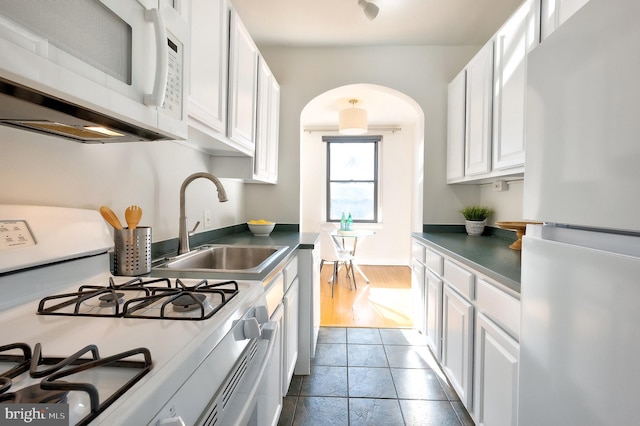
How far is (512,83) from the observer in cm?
182

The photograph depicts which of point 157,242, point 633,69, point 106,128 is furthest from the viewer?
point 157,242

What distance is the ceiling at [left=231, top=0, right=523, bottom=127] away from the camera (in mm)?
2322

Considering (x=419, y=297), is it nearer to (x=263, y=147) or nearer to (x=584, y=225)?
(x=263, y=147)

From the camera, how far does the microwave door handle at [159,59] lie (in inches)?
31.1

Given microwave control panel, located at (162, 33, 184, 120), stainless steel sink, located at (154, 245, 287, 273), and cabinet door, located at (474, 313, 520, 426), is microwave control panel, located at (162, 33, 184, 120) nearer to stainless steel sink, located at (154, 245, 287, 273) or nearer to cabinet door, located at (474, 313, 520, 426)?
stainless steel sink, located at (154, 245, 287, 273)

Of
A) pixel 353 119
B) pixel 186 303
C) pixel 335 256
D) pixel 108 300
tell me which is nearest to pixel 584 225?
pixel 186 303

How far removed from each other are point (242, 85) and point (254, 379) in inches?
63.8

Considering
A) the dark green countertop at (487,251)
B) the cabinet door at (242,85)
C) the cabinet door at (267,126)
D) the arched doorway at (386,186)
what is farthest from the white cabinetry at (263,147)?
the arched doorway at (386,186)

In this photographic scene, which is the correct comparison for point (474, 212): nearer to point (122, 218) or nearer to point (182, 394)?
point (122, 218)

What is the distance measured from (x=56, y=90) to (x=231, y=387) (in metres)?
0.66

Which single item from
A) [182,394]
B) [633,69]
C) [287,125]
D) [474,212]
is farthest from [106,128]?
[474,212]

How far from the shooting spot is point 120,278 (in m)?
1.11

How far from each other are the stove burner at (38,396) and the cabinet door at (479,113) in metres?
2.27

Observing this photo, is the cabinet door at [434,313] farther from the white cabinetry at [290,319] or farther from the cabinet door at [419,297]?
the white cabinetry at [290,319]
